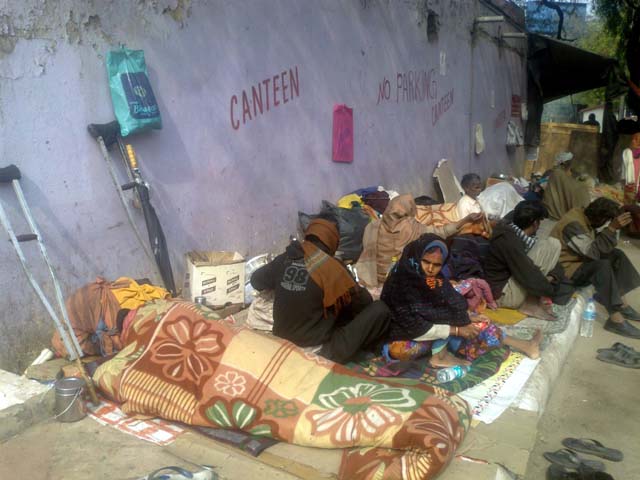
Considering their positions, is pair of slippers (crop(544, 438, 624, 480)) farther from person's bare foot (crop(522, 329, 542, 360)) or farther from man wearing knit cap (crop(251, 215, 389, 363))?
man wearing knit cap (crop(251, 215, 389, 363))

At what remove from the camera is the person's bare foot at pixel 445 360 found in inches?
153

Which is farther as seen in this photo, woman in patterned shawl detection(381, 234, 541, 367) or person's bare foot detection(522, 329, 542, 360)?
person's bare foot detection(522, 329, 542, 360)

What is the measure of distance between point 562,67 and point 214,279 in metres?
11.2

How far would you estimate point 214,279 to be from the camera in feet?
Answer: 14.4

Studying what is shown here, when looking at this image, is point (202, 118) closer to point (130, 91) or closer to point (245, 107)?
point (245, 107)

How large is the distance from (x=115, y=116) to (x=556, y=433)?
3490 millimetres

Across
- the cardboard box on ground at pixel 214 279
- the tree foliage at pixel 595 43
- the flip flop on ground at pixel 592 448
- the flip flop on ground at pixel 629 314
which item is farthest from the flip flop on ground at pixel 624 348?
the tree foliage at pixel 595 43

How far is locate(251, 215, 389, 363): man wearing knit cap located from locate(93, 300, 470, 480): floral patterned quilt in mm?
Answer: 327

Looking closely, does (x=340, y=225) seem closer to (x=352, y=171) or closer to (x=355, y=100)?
(x=352, y=171)

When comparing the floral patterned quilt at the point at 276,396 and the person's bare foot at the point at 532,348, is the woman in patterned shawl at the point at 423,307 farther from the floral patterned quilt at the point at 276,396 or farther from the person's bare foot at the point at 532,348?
the floral patterned quilt at the point at 276,396

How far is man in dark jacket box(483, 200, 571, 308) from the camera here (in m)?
4.83

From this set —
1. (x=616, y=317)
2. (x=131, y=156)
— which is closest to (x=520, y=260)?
(x=616, y=317)

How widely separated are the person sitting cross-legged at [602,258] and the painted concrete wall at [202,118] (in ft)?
8.15

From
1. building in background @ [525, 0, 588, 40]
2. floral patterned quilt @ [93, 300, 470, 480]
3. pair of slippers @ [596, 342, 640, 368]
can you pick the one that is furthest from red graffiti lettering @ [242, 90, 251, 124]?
building in background @ [525, 0, 588, 40]
